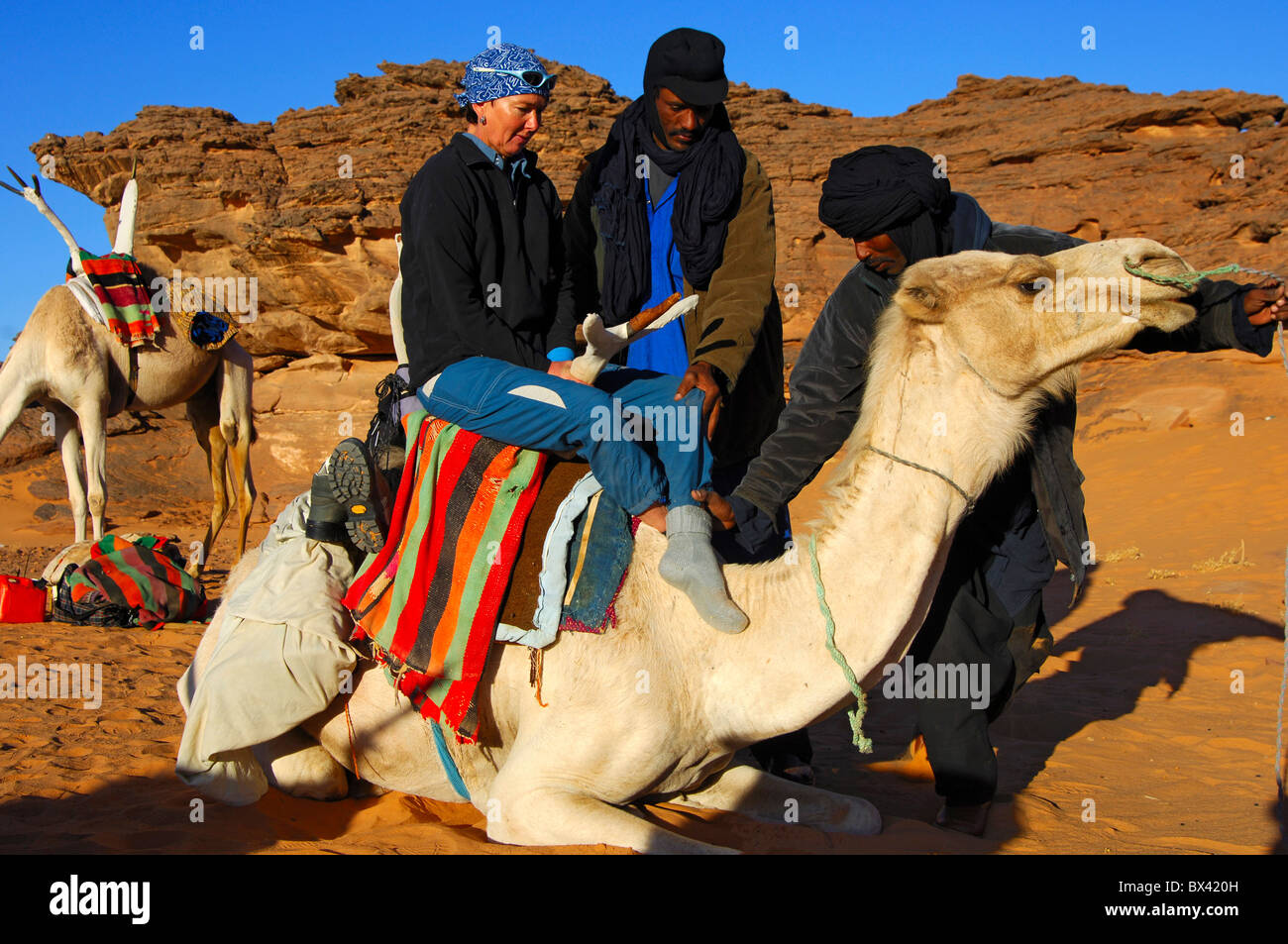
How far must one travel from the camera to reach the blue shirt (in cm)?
396

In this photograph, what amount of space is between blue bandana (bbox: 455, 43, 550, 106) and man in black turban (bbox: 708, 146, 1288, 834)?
1.08 metres

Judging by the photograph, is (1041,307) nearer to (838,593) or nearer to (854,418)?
(838,593)

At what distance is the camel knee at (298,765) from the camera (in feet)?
10.9

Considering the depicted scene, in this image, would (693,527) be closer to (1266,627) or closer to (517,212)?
(517,212)

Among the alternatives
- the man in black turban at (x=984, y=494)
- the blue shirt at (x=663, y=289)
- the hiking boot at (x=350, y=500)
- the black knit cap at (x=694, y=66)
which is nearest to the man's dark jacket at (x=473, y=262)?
the hiking boot at (x=350, y=500)

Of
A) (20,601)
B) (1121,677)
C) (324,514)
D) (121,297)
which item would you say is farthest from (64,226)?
(1121,677)

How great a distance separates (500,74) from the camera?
11.2 ft

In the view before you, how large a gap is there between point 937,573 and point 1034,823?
4.11ft

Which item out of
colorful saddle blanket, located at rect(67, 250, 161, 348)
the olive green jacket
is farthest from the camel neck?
colorful saddle blanket, located at rect(67, 250, 161, 348)

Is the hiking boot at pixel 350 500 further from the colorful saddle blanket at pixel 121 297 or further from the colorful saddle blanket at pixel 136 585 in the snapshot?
the colorful saddle blanket at pixel 121 297

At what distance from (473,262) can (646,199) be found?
2.98 feet

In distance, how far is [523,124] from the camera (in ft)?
11.3

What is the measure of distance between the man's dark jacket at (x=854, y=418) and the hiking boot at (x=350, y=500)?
1.23 metres

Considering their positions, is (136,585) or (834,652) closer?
(834,652)
